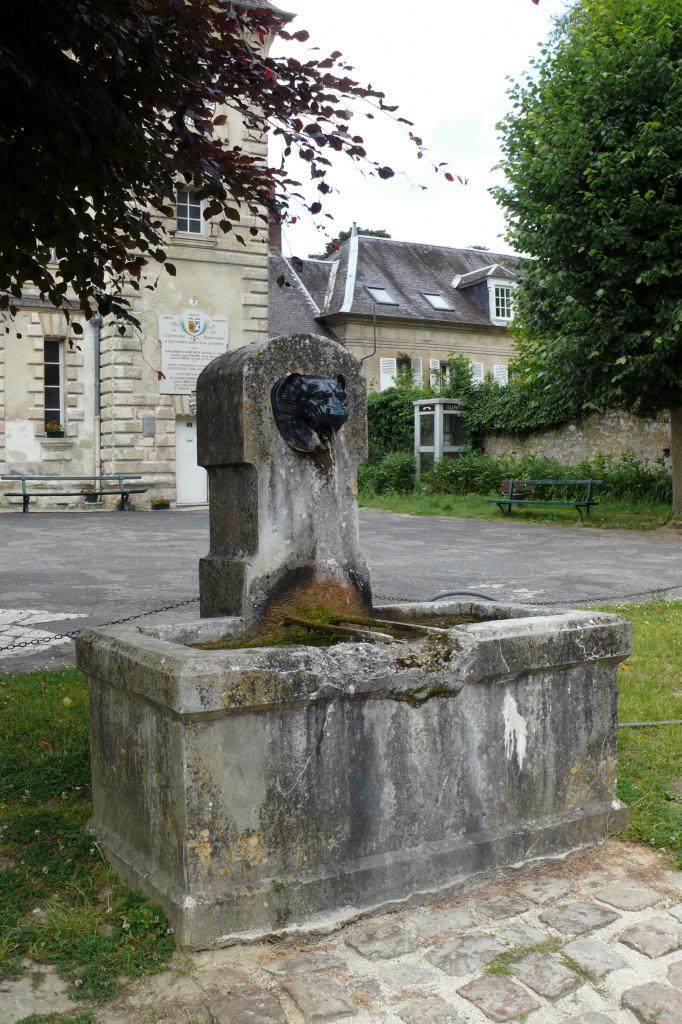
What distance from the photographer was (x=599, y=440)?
21.4m

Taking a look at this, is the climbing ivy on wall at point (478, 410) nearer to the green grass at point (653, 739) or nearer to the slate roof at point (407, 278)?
the slate roof at point (407, 278)

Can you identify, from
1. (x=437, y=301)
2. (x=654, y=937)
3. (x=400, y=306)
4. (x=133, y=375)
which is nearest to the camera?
(x=654, y=937)

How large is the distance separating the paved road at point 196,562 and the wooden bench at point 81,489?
114 inches

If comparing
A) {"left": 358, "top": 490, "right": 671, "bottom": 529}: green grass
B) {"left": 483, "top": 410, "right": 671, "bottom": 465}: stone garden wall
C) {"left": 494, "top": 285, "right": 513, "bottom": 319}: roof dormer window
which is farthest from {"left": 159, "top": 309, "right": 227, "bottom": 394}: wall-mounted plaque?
{"left": 494, "top": 285, "right": 513, "bottom": 319}: roof dormer window

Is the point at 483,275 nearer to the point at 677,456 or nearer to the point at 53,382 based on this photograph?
the point at 53,382

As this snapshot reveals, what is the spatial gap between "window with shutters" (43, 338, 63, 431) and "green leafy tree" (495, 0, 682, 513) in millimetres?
11191

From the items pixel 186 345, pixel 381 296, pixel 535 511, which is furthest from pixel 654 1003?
pixel 381 296

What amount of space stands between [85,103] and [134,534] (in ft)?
36.9

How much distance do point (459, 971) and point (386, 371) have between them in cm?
3148

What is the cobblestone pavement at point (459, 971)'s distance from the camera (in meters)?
2.42

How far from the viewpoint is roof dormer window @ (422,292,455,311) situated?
1377 inches

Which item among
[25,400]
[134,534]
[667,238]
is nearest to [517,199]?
[667,238]

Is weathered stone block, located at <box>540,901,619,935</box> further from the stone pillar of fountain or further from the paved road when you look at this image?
the paved road

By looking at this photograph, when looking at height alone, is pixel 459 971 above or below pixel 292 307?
below
